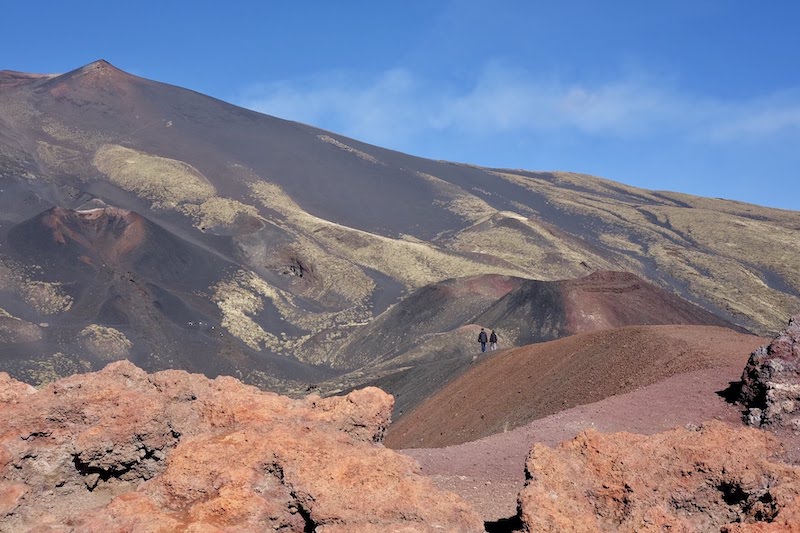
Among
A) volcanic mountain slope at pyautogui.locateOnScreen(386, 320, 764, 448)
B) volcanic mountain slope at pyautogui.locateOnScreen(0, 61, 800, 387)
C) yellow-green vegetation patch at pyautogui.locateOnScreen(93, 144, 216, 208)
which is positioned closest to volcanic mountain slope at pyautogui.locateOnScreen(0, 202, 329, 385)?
volcanic mountain slope at pyautogui.locateOnScreen(0, 61, 800, 387)

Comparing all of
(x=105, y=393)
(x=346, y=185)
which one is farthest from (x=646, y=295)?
(x=346, y=185)

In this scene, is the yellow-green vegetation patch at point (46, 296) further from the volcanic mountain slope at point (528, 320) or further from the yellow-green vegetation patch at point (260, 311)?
the volcanic mountain slope at point (528, 320)

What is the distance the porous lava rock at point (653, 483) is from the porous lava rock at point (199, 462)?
76 centimetres

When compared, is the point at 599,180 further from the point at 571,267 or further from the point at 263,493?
the point at 263,493

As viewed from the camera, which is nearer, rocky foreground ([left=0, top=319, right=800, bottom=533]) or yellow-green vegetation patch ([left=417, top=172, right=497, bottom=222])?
rocky foreground ([left=0, top=319, right=800, bottom=533])

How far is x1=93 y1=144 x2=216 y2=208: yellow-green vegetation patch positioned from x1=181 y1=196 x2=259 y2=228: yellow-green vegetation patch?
3.94ft

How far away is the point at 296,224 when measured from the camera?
72188mm

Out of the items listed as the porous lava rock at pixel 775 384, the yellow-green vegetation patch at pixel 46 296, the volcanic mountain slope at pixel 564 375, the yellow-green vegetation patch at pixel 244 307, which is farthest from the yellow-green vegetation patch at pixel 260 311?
the porous lava rock at pixel 775 384

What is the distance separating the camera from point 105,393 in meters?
7.77

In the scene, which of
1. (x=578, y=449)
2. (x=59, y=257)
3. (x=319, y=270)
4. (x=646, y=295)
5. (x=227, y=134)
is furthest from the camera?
(x=227, y=134)

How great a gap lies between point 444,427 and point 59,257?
1472 inches

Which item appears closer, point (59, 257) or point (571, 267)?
point (59, 257)

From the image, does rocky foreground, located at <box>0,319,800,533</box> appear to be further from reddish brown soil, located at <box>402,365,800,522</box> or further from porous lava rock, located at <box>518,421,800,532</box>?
reddish brown soil, located at <box>402,365,800,522</box>

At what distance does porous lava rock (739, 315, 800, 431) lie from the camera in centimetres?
1216
